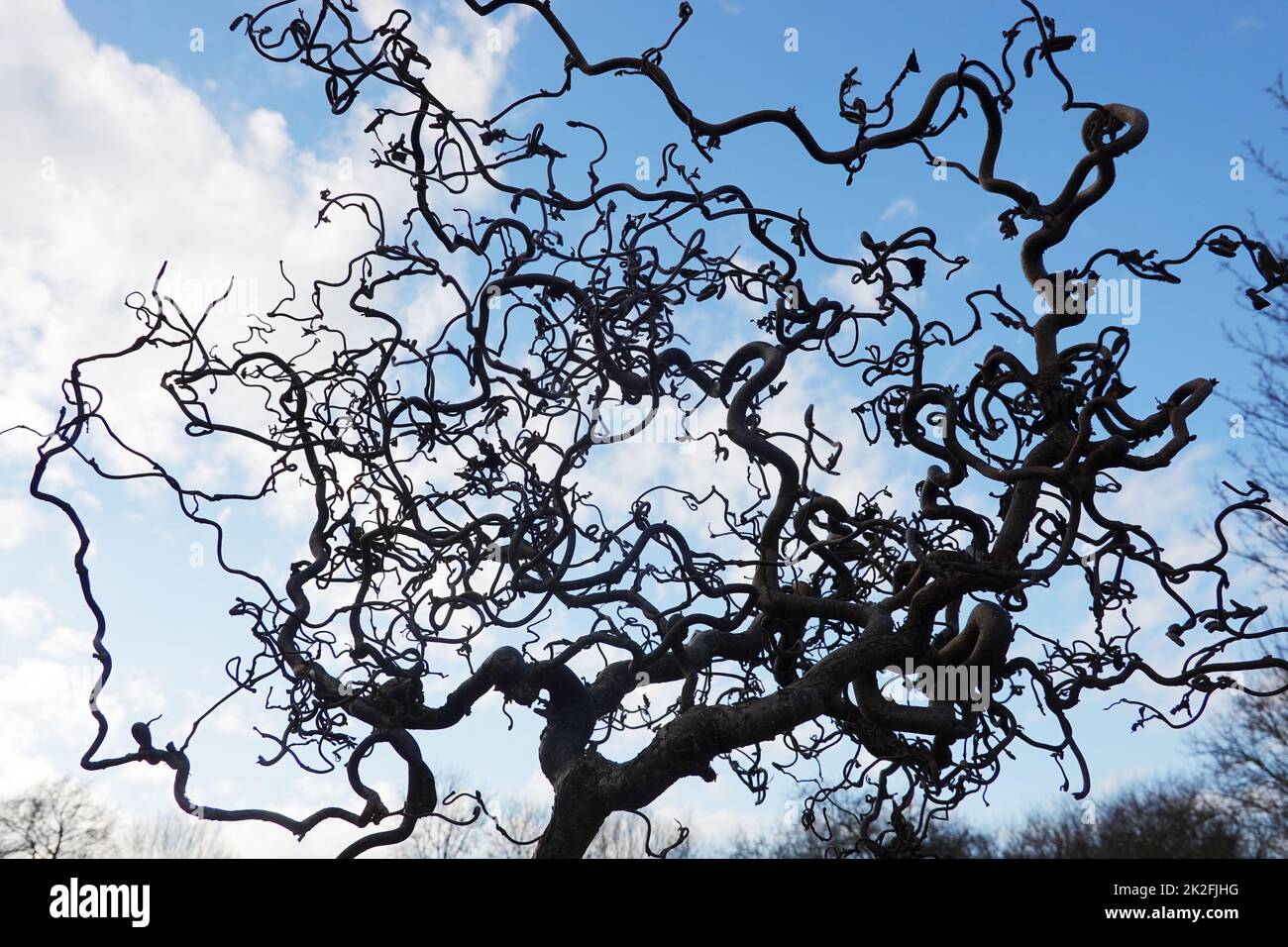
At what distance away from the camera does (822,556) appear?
3.56 meters

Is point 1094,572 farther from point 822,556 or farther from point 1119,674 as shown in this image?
point 822,556

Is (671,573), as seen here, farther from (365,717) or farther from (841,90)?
(841,90)

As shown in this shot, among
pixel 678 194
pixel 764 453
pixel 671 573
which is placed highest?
pixel 678 194

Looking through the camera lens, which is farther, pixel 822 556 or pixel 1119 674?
pixel 822 556

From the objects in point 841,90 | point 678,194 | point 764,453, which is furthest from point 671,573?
point 841,90

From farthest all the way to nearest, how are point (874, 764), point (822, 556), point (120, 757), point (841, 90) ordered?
1. point (822, 556)
2. point (874, 764)
3. point (841, 90)
4. point (120, 757)

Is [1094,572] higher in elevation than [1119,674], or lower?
higher
